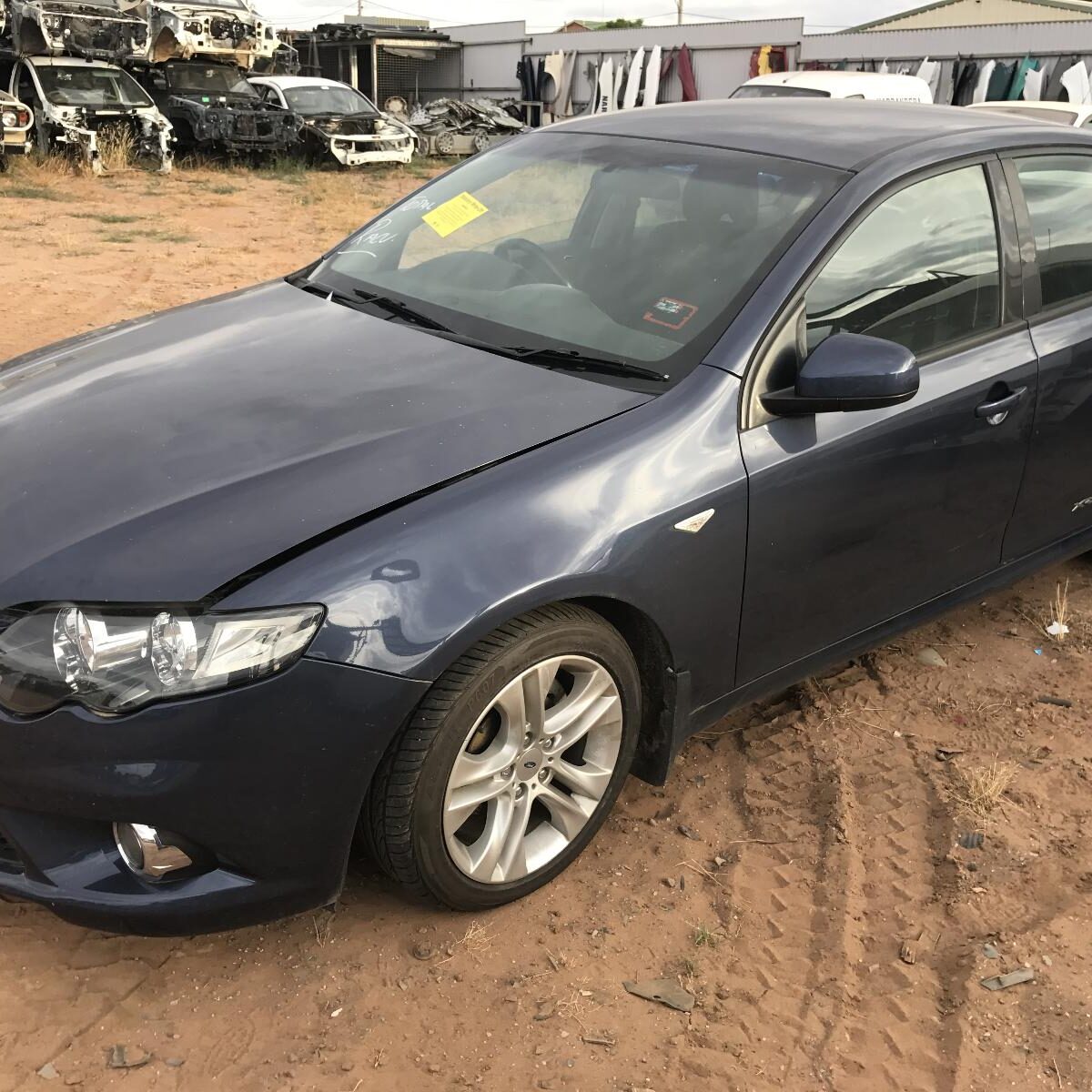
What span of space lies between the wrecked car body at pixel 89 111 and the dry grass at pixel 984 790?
1541cm

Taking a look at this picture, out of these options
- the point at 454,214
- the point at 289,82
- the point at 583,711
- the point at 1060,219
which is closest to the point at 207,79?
the point at 289,82

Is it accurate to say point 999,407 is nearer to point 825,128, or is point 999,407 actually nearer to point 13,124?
point 825,128

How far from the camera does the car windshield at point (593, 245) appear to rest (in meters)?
2.71

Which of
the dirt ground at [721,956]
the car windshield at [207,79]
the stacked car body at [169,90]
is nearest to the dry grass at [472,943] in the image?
the dirt ground at [721,956]

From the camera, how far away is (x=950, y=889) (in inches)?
104

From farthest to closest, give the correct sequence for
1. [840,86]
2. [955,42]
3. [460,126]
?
[460,126] → [955,42] → [840,86]

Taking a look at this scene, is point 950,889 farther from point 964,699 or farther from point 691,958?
point 964,699

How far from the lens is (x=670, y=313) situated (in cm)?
271

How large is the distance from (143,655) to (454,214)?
2.01m

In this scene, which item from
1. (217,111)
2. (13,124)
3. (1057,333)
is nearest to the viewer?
(1057,333)

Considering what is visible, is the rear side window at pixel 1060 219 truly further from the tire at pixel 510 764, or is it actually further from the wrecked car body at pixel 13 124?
the wrecked car body at pixel 13 124

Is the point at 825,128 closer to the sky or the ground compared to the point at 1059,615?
closer to the sky

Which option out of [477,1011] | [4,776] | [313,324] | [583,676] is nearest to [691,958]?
[477,1011]

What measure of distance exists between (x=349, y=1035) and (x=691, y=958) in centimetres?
76
